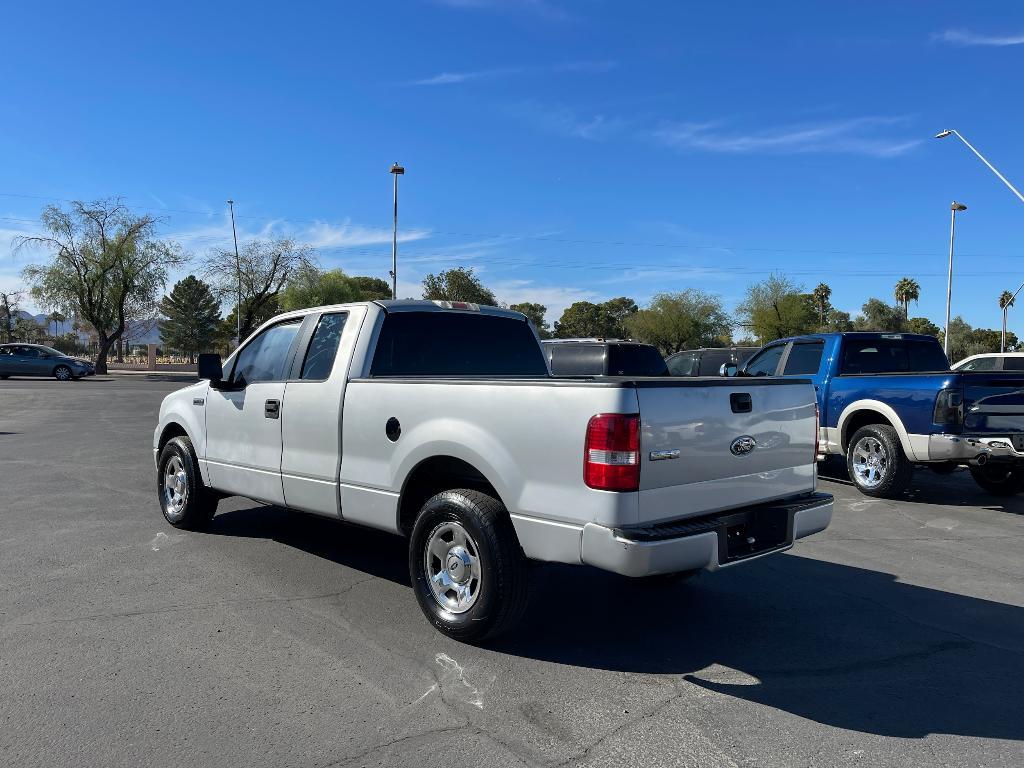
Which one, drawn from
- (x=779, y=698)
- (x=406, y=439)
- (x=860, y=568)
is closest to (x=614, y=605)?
(x=779, y=698)

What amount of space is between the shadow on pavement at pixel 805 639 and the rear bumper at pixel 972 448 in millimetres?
3031

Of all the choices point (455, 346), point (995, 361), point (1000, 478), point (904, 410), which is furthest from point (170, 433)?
point (995, 361)

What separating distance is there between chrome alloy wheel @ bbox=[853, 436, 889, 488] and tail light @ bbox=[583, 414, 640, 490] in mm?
6394

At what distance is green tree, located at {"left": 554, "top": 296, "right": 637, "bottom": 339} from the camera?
9819 centimetres

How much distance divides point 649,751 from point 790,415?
7.16ft

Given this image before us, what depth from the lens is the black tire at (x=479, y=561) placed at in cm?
389

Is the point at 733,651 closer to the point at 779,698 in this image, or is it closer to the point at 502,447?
the point at 779,698

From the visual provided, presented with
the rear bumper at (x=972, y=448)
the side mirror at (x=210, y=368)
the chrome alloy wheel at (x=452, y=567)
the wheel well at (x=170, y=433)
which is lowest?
the chrome alloy wheel at (x=452, y=567)

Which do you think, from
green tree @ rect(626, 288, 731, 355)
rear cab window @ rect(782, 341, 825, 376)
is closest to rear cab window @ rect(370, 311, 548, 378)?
rear cab window @ rect(782, 341, 825, 376)

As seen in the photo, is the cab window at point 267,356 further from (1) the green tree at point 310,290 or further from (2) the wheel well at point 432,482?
(1) the green tree at point 310,290

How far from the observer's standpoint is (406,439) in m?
4.41

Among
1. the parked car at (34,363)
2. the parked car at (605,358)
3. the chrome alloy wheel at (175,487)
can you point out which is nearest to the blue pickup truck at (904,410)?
the parked car at (605,358)

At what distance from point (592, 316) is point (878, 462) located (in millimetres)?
98124

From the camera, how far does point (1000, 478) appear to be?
9.34 metres
